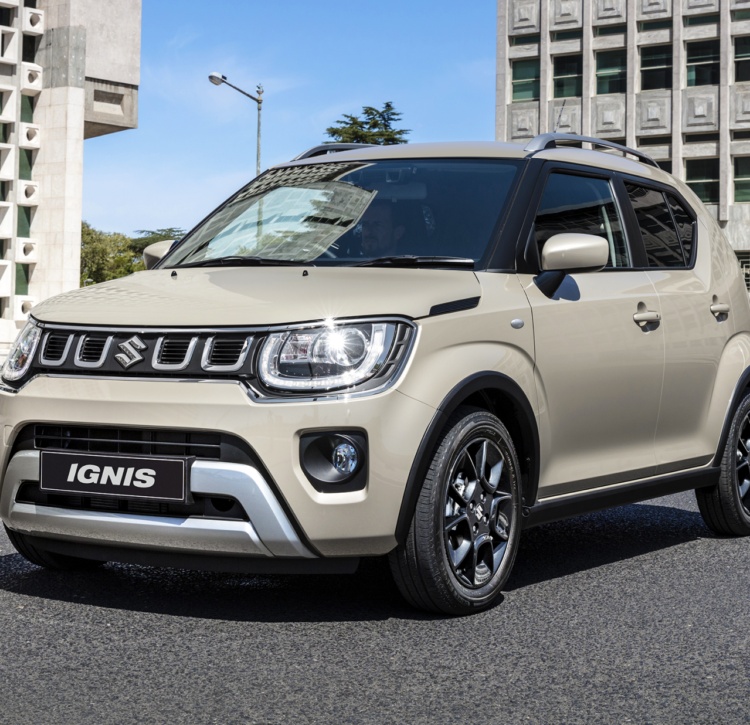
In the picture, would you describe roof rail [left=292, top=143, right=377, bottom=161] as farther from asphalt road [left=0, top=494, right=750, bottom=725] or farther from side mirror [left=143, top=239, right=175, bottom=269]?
asphalt road [left=0, top=494, right=750, bottom=725]

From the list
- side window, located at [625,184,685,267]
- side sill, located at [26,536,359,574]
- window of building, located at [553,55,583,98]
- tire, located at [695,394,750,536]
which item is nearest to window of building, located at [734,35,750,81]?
window of building, located at [553,55,583,98]

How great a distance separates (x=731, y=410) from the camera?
23.5 ft

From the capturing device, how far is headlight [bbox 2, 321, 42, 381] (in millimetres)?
5184

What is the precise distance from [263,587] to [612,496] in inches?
64.1

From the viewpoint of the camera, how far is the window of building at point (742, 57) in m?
55.5

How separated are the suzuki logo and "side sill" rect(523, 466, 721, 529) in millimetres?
1768

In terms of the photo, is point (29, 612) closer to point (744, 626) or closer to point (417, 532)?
point (417, 532)

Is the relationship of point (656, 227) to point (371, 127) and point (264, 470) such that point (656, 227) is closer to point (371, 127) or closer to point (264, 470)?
point (264, 470)

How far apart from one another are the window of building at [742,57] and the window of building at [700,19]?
1207 mm

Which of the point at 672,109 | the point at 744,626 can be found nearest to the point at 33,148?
the point at 672,109

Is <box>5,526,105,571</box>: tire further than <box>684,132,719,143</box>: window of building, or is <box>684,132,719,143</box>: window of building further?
<box>684,132,719,143</box>: window of building

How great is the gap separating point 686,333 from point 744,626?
1909mm

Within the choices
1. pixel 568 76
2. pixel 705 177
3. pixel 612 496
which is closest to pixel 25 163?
pixel 568 76

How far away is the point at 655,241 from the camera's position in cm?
686
